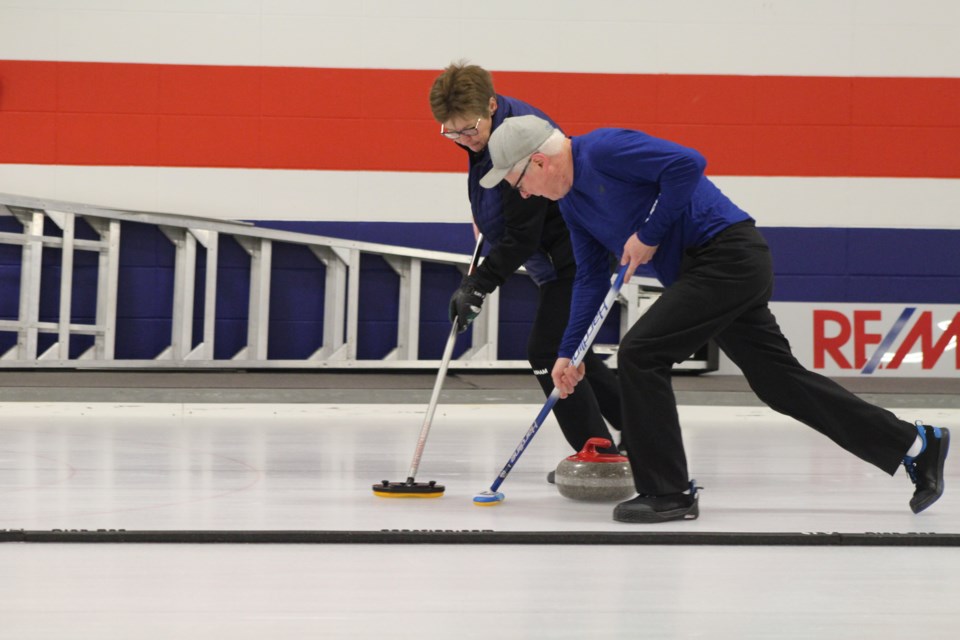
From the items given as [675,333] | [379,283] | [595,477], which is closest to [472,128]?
[675,333]

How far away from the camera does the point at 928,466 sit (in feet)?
9.21

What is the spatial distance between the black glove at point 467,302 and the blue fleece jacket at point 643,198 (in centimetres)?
37

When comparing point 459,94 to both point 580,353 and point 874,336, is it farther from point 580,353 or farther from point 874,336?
point 874,336

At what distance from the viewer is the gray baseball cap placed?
2.50 metres

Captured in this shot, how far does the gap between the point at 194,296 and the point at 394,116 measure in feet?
4.64

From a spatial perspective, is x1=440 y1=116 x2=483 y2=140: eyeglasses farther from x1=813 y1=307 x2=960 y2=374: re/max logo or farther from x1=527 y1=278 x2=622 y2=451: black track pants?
x1=813 y1=307 x2=960 y2=374: re/max logo

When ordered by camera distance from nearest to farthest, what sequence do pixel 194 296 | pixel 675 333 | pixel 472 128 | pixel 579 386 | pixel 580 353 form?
pixel 675 333 < pixel 580 353 < pixel 472 128 < pixel 579 386 < pixel 194 296

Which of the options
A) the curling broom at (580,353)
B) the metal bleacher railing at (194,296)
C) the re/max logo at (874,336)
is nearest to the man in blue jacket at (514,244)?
the curling broom at (580,353)

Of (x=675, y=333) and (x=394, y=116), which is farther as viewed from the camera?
(x=394, y=116)

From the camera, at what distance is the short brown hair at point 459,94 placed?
288 cm

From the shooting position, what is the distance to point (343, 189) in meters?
6.51

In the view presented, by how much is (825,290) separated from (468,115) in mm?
4165

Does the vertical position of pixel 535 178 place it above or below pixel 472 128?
below

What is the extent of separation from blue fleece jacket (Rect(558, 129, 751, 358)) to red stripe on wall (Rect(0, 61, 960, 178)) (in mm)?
3811
